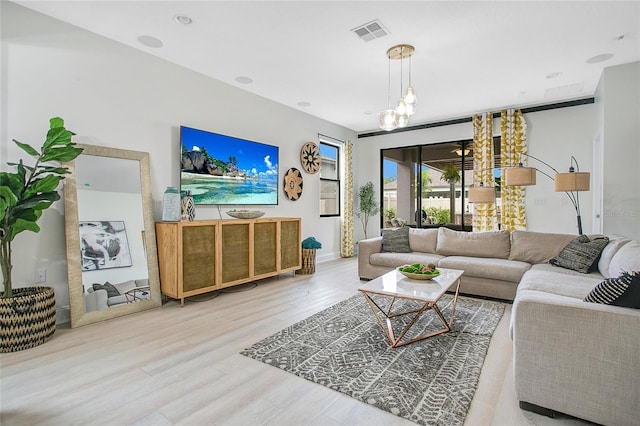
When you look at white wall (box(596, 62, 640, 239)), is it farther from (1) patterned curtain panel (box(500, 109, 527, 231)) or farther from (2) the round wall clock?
(2) the round wall clock

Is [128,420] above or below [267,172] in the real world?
below

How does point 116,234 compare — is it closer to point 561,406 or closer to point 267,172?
point 267,172

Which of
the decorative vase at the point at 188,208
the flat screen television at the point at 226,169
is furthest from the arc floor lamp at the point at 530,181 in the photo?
the decorative vase at the point at 188,208

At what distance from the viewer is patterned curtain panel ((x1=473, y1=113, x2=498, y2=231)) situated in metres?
5.82

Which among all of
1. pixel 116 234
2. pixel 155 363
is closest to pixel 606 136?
pixel 155 363

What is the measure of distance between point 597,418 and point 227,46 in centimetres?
406

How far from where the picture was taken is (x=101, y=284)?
10.5 feet

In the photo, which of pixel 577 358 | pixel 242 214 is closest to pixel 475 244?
pixel 577 358

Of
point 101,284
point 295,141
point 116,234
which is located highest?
point 295,141

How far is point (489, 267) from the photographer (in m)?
3.77

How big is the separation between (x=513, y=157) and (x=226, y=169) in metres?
4.79

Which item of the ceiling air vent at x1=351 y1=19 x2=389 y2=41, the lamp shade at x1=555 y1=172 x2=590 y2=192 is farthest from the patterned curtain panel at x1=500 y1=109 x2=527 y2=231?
the ceiling air vent at x1=351 y1=19 x2=389 y2=41

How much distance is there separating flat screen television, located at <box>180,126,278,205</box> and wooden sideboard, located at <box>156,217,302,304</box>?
54 cm

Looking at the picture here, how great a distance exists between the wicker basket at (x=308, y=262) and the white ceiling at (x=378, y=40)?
8.16 ft
